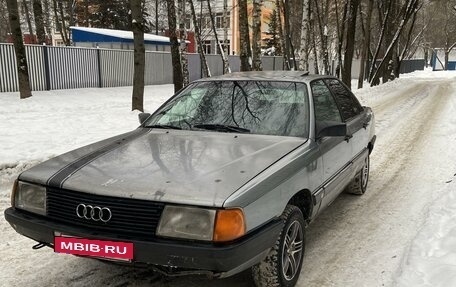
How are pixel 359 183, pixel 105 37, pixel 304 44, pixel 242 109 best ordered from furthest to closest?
pixel 105 37 → pixel 304 44 → pixel 359 183 → pixel 242 109

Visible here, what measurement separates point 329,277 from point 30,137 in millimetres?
6746

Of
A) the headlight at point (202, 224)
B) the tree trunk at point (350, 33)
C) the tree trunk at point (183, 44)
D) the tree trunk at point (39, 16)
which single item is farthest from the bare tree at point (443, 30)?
the headlight at point (202, 224)

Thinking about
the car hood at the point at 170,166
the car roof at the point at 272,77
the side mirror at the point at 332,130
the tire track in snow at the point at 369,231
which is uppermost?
the car roof at the point at 272,77

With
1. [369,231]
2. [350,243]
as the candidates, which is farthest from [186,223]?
[369,231]

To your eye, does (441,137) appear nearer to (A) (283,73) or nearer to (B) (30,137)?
(A) (283,73)

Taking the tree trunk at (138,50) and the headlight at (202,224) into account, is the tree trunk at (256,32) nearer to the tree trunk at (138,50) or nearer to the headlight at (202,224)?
the tree trunk at (138,50)

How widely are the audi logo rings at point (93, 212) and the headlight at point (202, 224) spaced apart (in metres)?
0.35

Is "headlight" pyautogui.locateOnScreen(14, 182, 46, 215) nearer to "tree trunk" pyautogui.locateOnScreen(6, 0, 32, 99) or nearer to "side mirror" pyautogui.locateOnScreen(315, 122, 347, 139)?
"side mirror" pyautogui.locateOnScreen(315, 122, 347, 139)

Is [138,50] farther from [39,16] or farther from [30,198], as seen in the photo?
[30,198]

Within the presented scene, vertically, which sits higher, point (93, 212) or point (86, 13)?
point (86, 13)

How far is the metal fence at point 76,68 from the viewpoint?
1579 cm

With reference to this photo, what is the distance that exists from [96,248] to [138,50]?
9.86 metres

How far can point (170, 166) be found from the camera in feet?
9.89

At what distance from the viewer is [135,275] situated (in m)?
3.36
